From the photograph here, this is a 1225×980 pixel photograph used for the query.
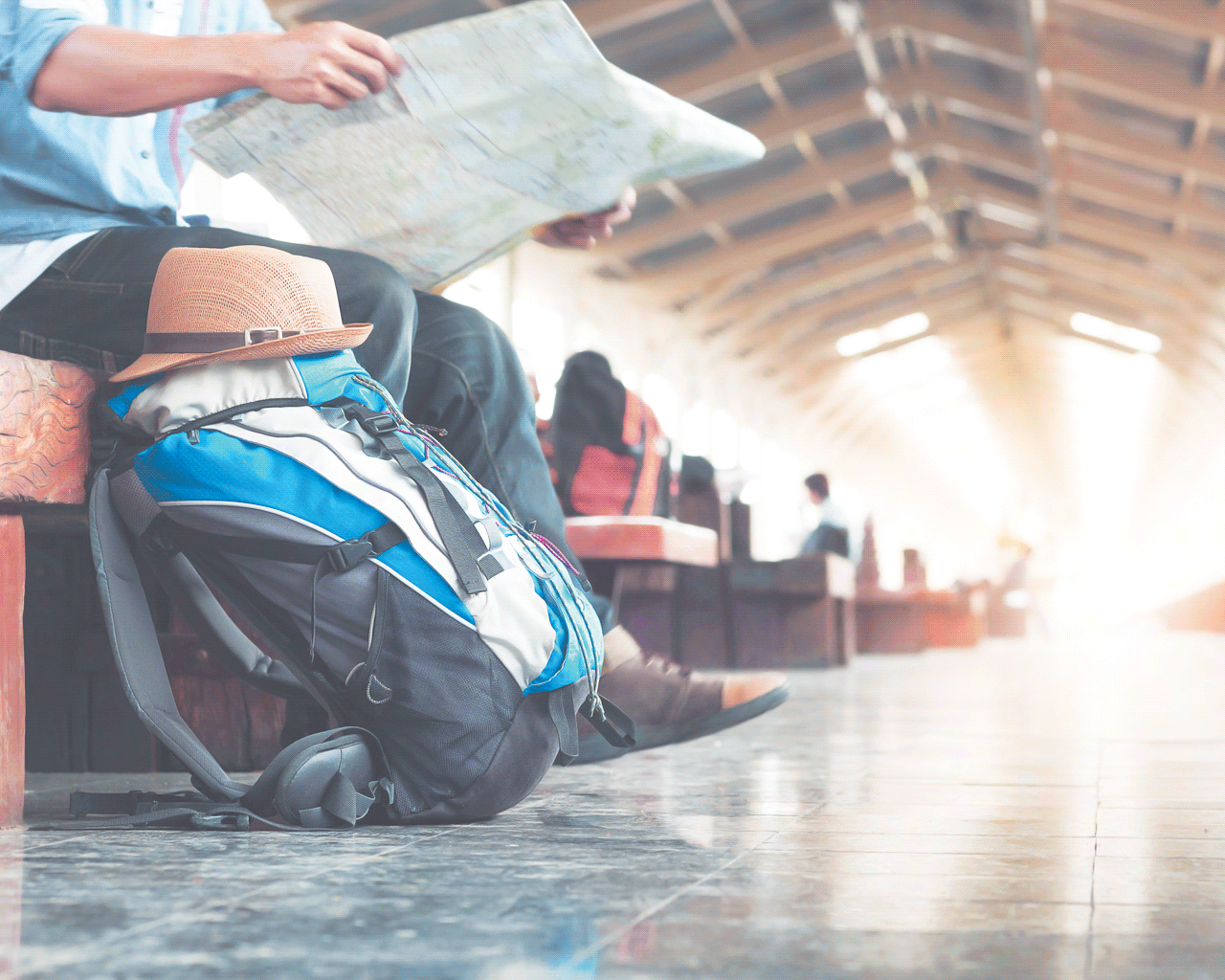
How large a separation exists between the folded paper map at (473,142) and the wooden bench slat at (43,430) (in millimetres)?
328

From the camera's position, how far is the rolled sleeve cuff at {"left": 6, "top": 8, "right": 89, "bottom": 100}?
1.55 metres

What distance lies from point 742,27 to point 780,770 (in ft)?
30.0

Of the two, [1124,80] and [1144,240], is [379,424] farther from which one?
[1144,240]

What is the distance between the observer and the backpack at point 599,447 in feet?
12.4

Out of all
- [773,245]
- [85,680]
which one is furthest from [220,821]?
[773,245]

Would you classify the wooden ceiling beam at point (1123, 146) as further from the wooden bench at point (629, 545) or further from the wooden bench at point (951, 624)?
the wooden bench at point (629, 545)

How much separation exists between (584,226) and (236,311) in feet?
1.94

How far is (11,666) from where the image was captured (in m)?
1.57

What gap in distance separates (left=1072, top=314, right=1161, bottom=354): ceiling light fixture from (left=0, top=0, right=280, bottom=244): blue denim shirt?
18.0 meters

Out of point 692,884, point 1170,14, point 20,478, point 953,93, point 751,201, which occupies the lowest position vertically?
point 692,884

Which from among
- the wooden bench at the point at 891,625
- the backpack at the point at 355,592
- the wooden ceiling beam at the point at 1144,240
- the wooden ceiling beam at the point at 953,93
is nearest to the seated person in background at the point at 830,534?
the wooden bench at the point at 891,625

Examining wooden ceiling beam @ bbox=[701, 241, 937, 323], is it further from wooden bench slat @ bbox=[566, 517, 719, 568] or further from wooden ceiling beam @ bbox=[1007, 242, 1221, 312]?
wooden bench slat @ bbox=[566, 517, 719, 568]

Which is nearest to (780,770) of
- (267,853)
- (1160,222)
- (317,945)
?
(267,853)

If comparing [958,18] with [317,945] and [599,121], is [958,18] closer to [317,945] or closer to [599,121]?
[599,121]
